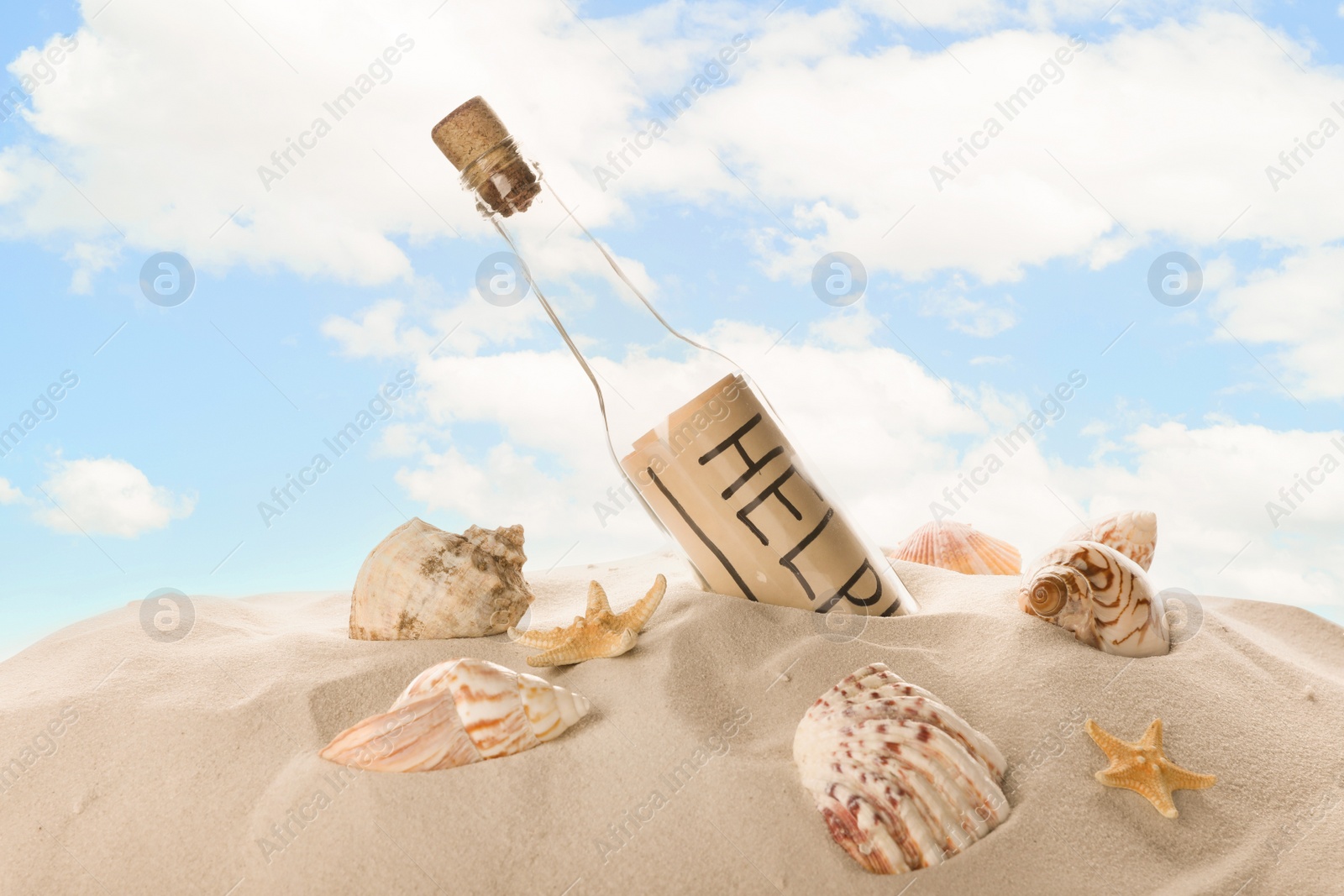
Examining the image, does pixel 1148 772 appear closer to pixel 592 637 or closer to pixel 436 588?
pixel 592 637

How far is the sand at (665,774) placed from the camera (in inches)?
60.4

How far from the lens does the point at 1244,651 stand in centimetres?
238

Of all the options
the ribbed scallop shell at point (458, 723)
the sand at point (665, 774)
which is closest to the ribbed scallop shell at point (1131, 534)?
the sand at point (665, 774)

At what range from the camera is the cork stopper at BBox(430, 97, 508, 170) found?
203 cm

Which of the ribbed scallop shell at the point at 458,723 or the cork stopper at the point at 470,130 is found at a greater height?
the cork stopper at the point at 470,130

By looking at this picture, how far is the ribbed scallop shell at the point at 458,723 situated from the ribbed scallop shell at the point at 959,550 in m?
2.38

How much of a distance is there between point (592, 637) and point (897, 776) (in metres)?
0.81

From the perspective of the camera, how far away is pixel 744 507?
87.0 inches

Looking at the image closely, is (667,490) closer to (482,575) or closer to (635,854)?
(482,575)

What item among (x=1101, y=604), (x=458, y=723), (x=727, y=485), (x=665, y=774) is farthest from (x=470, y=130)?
(x=1101, y=604)

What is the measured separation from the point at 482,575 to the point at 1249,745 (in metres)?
1.92

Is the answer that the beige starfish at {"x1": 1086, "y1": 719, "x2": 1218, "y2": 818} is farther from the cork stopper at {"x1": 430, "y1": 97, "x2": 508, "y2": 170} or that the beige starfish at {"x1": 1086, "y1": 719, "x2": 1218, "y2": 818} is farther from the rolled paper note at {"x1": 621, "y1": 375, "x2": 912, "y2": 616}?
the cork stopper at {"x1": 430, "y1": 97, "x2": 508, "y2": 170}

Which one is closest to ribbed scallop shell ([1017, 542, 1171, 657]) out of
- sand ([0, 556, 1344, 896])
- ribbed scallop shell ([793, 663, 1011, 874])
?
sand ([0, 556, 1344, 896])

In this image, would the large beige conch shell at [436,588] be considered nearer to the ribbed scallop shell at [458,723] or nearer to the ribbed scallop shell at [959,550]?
the ribbed scallop shell at [458,723]
